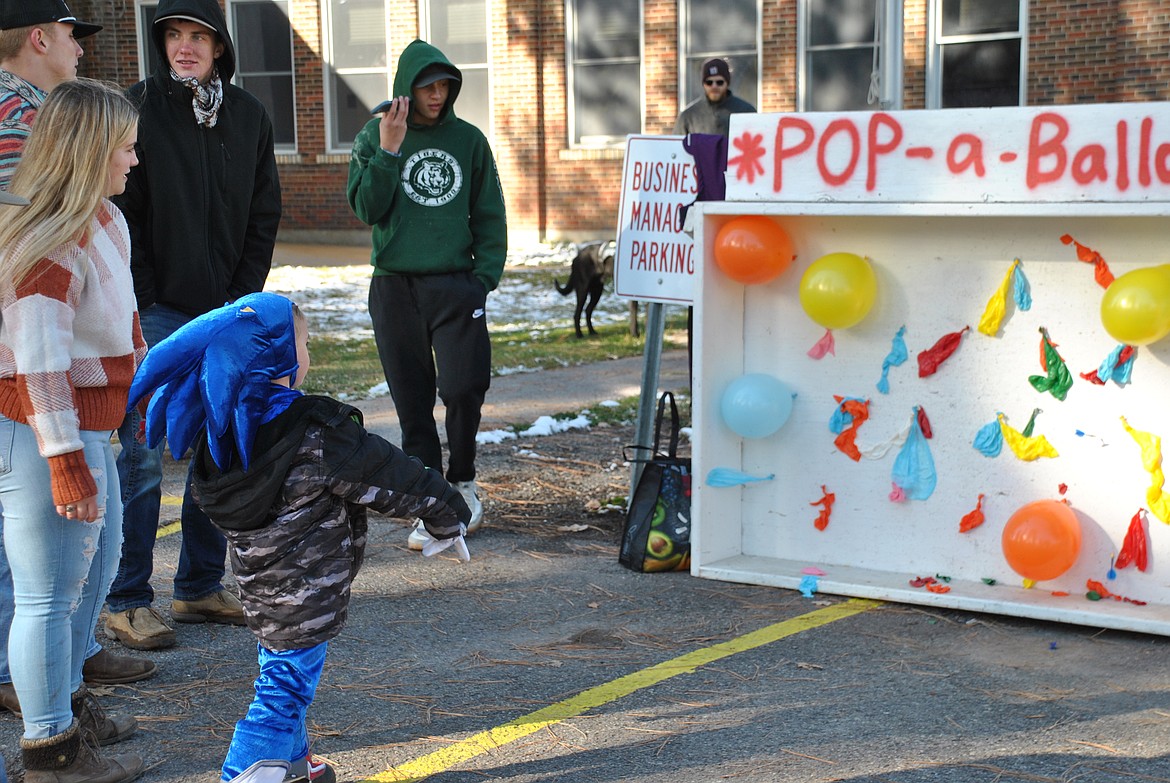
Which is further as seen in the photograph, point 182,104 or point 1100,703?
point 182,104

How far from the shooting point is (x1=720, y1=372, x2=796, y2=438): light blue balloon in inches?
198

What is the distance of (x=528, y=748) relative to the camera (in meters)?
3.62

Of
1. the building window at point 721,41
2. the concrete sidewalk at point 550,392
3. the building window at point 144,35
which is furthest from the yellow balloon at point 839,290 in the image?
the building window at point 144,35

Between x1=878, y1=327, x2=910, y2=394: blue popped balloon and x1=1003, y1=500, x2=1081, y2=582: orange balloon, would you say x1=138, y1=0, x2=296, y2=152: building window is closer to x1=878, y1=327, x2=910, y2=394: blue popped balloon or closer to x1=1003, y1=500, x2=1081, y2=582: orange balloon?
x1=878, y1=327, x2=910, y2=394: blue popped balloon

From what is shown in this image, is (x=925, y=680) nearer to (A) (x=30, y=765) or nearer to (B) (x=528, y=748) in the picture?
(B) (x=528, y=748)

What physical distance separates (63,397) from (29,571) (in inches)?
18.0

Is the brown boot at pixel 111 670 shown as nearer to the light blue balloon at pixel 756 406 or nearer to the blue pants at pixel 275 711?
the blue pants at pixel 275 711

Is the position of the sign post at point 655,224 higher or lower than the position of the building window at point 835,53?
lower

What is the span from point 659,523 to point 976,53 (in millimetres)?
14493

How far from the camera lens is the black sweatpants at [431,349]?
5.63m

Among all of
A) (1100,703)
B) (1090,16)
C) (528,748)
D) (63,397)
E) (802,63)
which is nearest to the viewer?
(63,397)

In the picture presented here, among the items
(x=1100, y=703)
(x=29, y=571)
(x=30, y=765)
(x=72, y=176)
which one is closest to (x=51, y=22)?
(x=72, y=176)

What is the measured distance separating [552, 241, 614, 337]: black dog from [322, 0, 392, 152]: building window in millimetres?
9815

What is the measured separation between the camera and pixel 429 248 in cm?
560
